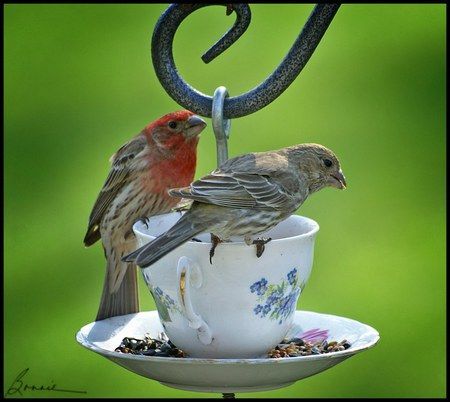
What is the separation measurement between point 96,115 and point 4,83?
725mm

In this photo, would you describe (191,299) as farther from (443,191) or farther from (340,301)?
(443,191)

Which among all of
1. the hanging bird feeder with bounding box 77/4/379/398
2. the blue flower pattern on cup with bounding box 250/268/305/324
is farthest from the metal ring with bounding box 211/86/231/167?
the blue flower pattern on cup with bounding box 250/268/305/324

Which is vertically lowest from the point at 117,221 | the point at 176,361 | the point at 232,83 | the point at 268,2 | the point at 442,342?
the point at 442,342

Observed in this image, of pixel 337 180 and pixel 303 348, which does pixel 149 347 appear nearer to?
pixel 303 348

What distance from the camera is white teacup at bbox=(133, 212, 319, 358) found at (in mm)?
4227

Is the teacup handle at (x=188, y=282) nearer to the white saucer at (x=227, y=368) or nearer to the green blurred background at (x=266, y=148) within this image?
the white saucer at (x=227, y=368)

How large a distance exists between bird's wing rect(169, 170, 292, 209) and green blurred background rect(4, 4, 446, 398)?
103 inches

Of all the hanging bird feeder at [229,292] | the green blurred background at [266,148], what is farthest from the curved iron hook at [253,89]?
the green blurred background at [266,148]

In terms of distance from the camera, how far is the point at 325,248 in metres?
7.81

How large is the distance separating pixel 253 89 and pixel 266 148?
3964 mm

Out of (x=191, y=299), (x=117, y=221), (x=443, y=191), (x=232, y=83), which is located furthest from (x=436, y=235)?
(x=191, y=299)

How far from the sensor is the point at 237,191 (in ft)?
14.7

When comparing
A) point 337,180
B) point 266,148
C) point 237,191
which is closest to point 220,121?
point 237,191

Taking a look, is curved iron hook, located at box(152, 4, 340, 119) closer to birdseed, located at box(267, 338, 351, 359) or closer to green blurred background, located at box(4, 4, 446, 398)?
birdseed, located at box(267, 338, 351, 359)
